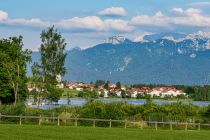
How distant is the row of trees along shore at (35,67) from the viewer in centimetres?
6806

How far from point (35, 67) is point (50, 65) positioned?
209cm

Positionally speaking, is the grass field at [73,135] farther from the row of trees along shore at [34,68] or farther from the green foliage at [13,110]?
the row of trees along shore at [34,68]

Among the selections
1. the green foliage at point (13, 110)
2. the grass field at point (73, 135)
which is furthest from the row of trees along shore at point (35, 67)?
the grass field at point (73, 135)

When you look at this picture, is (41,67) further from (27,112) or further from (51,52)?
(27,112)

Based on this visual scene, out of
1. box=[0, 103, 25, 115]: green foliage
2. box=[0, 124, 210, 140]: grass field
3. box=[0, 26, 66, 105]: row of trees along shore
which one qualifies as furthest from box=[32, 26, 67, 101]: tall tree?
box=[0, 124, 210, 140]: grass field

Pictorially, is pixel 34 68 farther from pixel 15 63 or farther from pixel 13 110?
pixel 13 110

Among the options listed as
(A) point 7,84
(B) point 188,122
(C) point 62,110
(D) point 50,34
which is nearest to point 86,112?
(C) point 62,110

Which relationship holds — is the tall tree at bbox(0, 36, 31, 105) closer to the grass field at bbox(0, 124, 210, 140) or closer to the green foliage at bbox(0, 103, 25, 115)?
the green foliage at bbox(0, 103, 25, 115)

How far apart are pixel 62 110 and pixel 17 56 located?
15905mm

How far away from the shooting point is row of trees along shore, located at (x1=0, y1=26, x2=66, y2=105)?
6806cm

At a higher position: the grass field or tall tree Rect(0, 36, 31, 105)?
tall tree Rect(0, 36, 31, 105)

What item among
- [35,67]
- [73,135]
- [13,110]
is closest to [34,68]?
[35,67]

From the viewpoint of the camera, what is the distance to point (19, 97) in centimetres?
7119

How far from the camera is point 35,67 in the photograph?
233 feet
